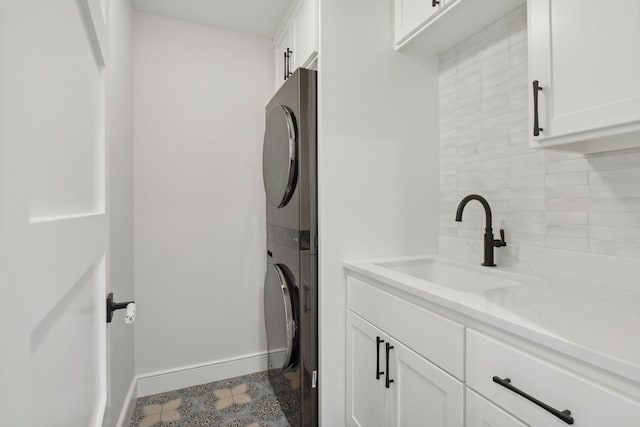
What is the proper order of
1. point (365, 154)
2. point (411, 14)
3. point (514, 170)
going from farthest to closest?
point (365, 154)
point (411, 14)
point (514, 170)

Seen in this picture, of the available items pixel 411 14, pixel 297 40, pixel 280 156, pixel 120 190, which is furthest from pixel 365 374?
pixel 297 40

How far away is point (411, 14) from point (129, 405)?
2595 millimetres

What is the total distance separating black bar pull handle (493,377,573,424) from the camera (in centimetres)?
66

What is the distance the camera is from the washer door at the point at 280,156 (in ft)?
5.31

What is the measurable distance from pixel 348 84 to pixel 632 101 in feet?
3.62

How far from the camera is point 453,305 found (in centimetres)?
94

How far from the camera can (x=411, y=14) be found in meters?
1.56

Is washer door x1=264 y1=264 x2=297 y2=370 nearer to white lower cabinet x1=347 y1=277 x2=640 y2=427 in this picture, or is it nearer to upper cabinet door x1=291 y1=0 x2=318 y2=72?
white lower cabinet x1=347 y1=277 x2=640 y2=427

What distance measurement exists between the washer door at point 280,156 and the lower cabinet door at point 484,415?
3.80 feet

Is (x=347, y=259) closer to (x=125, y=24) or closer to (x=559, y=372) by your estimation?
(x=559, y=372)

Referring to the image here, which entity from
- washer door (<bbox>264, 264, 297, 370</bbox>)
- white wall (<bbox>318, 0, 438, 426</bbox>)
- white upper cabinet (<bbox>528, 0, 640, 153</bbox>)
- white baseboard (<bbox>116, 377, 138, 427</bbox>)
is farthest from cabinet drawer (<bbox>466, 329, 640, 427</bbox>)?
white baseboard (<bbox>116, 377, 138, 427</bbox>)

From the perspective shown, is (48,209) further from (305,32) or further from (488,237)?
(305,32)

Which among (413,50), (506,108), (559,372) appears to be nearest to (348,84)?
(413,50)

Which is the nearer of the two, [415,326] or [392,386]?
[415,326]
